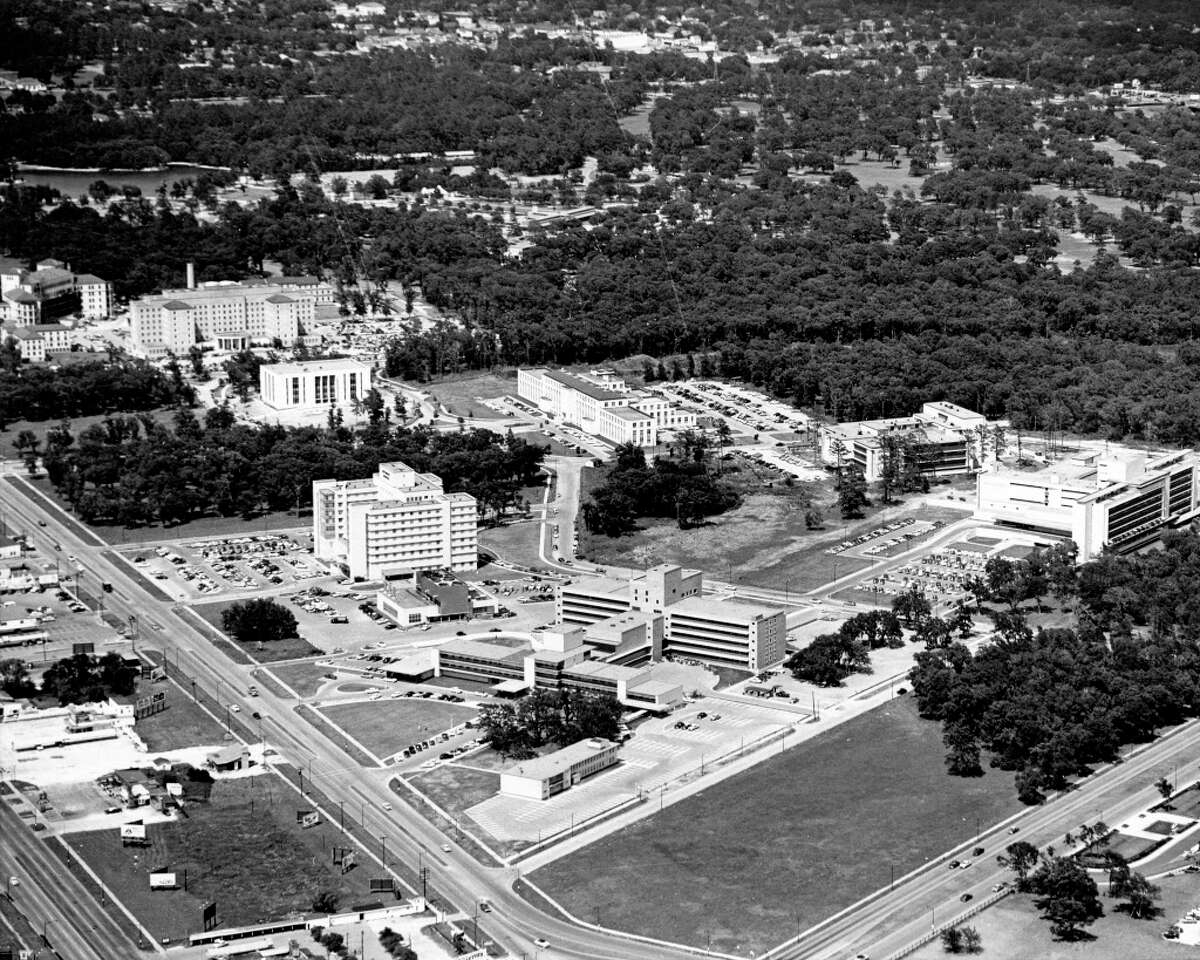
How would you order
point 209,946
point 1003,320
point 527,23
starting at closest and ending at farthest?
point 209,946, point 1003,320, point 527,23

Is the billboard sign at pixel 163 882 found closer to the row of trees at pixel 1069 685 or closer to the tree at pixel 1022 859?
the tree at pixel 1022 859

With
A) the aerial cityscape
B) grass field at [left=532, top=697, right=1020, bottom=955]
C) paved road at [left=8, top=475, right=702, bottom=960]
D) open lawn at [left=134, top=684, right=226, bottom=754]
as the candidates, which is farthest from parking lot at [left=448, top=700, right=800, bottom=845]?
open lawn at [left=134, top=684, right=226, bottom=754]

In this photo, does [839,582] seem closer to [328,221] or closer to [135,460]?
[135,460]

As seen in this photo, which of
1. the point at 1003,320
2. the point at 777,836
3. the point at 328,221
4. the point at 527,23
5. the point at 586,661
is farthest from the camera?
the point at 527,23

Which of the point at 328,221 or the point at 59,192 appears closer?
the point at 328,221

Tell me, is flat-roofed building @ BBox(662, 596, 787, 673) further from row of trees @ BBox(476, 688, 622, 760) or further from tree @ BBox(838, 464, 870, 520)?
tree @ BBox(838, 464, 870, 520)

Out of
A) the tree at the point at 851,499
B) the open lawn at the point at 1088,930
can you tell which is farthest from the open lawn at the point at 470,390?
the open lawn at the point at 1088,930

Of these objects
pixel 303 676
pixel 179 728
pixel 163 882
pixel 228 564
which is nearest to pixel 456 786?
pixel 179 728

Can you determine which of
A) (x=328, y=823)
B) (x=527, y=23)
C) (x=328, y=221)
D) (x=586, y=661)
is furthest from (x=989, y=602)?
(x=527, y=23)
